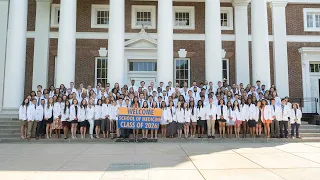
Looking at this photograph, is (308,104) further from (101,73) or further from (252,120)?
(101,73)

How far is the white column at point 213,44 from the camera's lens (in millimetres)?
Answer: 15602

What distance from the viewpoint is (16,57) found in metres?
16.0

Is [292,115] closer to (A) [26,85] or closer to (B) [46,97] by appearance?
(B) [46,97]

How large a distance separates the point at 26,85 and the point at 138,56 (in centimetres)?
751

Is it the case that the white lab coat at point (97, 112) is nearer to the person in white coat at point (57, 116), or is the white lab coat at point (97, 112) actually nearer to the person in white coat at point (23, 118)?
the person in white coat at point (57, 116)

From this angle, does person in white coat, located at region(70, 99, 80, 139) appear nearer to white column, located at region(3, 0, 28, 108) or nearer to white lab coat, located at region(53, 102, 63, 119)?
white lab coat, located at region(53, 102, 63, 119)

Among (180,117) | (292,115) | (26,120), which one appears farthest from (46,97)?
(292,115)

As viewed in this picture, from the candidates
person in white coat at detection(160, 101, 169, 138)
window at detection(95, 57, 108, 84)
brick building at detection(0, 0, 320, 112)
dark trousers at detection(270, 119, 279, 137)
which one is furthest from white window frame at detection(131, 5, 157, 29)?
dark trousers at detection(270, 119, 279, 137)

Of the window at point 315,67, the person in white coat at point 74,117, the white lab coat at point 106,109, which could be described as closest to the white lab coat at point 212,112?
the white lab coat at point 106,109

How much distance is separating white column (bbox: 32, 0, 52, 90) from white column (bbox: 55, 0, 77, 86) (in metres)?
4.24

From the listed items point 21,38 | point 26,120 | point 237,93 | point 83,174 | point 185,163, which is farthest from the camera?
point 21,38

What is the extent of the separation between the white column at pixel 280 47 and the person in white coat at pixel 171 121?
10094mm

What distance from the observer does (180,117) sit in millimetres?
12922

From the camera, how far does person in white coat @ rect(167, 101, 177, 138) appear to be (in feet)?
42.5
